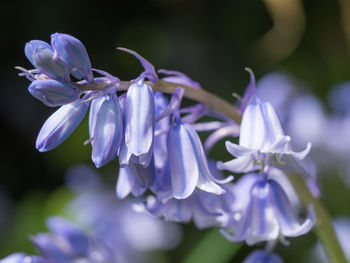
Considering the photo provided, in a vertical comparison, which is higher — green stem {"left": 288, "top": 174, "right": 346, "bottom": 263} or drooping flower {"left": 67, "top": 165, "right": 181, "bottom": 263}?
green stem {"left": 288, "top": 174, "right": 346, "bottom": 263}

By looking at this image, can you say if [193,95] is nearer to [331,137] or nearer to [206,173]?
[206,173]

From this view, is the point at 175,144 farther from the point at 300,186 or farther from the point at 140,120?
the point at 300,186

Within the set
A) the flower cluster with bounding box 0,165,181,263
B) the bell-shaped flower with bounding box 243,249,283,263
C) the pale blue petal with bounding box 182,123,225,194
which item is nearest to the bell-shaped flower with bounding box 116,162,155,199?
the pale blue petal with bounding box 182,123,225,194

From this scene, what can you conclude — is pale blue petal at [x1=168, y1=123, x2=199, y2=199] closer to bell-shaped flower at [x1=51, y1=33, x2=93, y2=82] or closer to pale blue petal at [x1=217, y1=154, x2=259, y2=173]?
pale blue petal at [x1=217, y1=154, x2=259, y2=173]

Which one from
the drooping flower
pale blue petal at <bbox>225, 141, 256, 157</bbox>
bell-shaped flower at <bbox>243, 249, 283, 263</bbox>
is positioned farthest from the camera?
the drooping flower

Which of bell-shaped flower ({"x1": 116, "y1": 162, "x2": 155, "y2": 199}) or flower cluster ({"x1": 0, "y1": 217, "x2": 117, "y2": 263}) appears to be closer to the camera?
bell-shaped flower ({"x1": 116, "y1": 162, "x2": 155, "y2": 199})

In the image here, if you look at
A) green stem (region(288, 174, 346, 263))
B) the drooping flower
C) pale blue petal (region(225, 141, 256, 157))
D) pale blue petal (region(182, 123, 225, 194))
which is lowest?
the drooping flower

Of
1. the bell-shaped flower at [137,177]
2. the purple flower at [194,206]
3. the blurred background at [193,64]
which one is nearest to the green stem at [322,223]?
the purple flower at [194,206]
